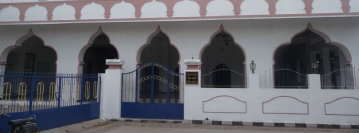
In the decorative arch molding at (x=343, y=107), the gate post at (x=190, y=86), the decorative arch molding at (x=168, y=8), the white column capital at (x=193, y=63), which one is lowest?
the decorative arch molding at (x=343, y=107)

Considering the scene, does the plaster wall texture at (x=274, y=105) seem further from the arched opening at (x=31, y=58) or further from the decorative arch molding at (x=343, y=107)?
the arched opening at (x=31, y=58)

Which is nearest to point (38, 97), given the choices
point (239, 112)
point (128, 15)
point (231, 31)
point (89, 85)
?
point (89, 85)

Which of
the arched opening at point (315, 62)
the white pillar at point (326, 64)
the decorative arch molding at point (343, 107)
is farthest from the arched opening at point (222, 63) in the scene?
the decorative arch molding at point (343, 107)

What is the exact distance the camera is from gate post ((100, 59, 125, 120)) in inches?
292

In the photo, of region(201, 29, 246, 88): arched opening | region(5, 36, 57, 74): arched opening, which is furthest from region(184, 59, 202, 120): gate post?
region(5, 36, 57, 74): arched opening

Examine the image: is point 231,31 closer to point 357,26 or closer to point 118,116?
point 357,26

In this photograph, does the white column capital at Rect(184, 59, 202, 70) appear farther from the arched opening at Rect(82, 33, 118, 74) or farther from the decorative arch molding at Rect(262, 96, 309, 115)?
the arched opening at Rect(82, 33, 118, 74)

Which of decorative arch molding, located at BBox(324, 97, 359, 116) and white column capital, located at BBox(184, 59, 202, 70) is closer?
decorative arch molding, located at BBox(324, 97, 359, 116)

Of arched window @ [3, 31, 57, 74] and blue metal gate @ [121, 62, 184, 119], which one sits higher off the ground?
arched window @ [3, 31, 57, 74]

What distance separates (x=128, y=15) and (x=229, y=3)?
10.7 feet

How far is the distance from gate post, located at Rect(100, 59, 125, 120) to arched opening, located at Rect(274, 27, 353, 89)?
15.9 feet

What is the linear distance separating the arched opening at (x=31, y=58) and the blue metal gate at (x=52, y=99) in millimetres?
5060

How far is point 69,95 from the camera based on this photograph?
6.69 meters

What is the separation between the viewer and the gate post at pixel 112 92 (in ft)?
24.3
